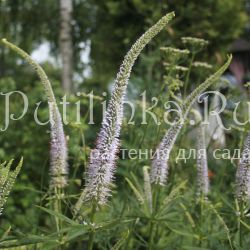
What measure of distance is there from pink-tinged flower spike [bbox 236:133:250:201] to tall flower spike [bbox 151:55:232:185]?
362 millimetres

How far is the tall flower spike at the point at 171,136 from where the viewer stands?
2.75 m

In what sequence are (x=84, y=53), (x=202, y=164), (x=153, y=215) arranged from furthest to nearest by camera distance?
(x=84, y=53) < (x=202, y=164) < (x=153, y=215)

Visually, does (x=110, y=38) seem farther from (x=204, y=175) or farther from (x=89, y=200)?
(x=89, y=200)

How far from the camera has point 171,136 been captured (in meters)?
3.00

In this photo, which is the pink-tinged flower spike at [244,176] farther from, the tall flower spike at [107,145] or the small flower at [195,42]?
the small flower at [195,42]

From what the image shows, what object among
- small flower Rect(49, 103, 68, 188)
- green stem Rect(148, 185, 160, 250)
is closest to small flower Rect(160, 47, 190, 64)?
green stem Rect(148, 185, 160, 250)

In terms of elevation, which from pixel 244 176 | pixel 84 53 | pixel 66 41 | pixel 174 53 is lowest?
pixel 244 176

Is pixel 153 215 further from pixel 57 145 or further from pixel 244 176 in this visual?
pixel 57 145

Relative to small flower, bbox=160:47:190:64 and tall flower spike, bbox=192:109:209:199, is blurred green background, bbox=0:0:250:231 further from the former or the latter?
tall flower spike, bbox=192:109:209:199

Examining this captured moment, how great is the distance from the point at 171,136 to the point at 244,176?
1.46 ft

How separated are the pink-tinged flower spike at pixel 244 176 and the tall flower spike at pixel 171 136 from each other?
362 millimetres

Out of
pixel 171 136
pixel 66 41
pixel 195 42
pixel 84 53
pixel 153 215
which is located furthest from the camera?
pixel 84 53

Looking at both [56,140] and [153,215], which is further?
[153,215]

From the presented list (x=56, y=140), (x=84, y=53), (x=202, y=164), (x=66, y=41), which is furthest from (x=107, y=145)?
(x=84, y=53)
